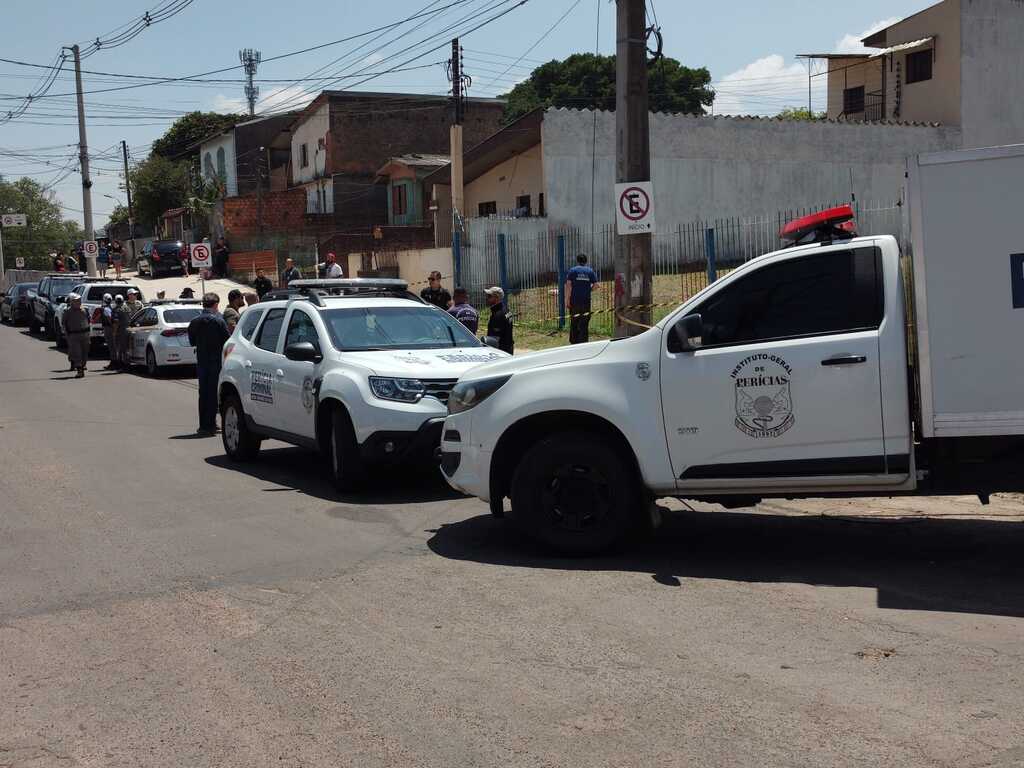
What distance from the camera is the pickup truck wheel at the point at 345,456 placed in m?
9.72

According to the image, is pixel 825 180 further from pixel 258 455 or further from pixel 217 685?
pixel 217 685

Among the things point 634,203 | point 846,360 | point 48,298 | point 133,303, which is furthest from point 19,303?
point 846,360

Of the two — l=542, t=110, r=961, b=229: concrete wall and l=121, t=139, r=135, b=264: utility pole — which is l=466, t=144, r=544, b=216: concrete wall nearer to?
l=542, t=110, r=961, b=229: concrete wall

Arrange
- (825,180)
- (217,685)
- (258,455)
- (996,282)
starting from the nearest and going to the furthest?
(217,685), (996,282), (258,455), (825,180)

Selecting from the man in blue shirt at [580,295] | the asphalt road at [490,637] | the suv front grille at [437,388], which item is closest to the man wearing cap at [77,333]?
the man in blue shirt at [580,295]

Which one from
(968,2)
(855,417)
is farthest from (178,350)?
(968,2)

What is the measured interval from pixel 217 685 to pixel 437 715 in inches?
44.0

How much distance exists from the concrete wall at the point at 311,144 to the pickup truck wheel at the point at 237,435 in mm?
42901

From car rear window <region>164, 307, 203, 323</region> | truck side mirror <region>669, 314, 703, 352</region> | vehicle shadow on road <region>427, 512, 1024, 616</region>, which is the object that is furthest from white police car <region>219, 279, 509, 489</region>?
car rear window <region>164, 307, 203, 323</region>

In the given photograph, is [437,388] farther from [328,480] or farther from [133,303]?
[133,303]

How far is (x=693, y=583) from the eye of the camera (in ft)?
22.6

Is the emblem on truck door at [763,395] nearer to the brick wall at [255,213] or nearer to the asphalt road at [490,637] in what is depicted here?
the asphalt road at [490,637]

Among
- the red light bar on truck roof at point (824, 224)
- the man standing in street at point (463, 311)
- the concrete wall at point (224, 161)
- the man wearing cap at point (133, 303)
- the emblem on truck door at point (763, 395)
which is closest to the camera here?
the emblem on truck door at point (763, 395)

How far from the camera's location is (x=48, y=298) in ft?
115
